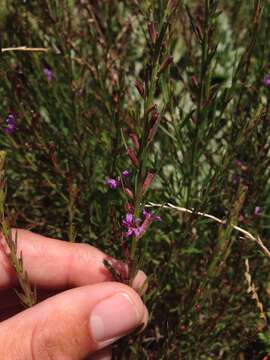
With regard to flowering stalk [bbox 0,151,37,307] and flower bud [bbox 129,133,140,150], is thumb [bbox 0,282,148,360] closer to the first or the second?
flowering stalk [bbox 0,151,37,307]

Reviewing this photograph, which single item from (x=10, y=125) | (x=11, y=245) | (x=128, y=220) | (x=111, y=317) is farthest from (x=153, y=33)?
(x=10, y=125)

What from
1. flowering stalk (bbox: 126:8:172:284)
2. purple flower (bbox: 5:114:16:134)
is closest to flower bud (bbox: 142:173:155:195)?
flowering stalk (bbox: 126:8:172:284)

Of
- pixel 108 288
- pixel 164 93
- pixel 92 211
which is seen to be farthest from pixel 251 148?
pixel 108 288

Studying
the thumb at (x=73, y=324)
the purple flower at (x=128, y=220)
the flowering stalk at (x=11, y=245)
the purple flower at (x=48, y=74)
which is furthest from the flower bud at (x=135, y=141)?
the purple flower at (x=48, y=74)

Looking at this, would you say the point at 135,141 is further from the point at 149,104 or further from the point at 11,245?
the point at 11,245

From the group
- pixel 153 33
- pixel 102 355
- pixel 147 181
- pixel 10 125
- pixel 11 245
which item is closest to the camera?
pixel 153 33
